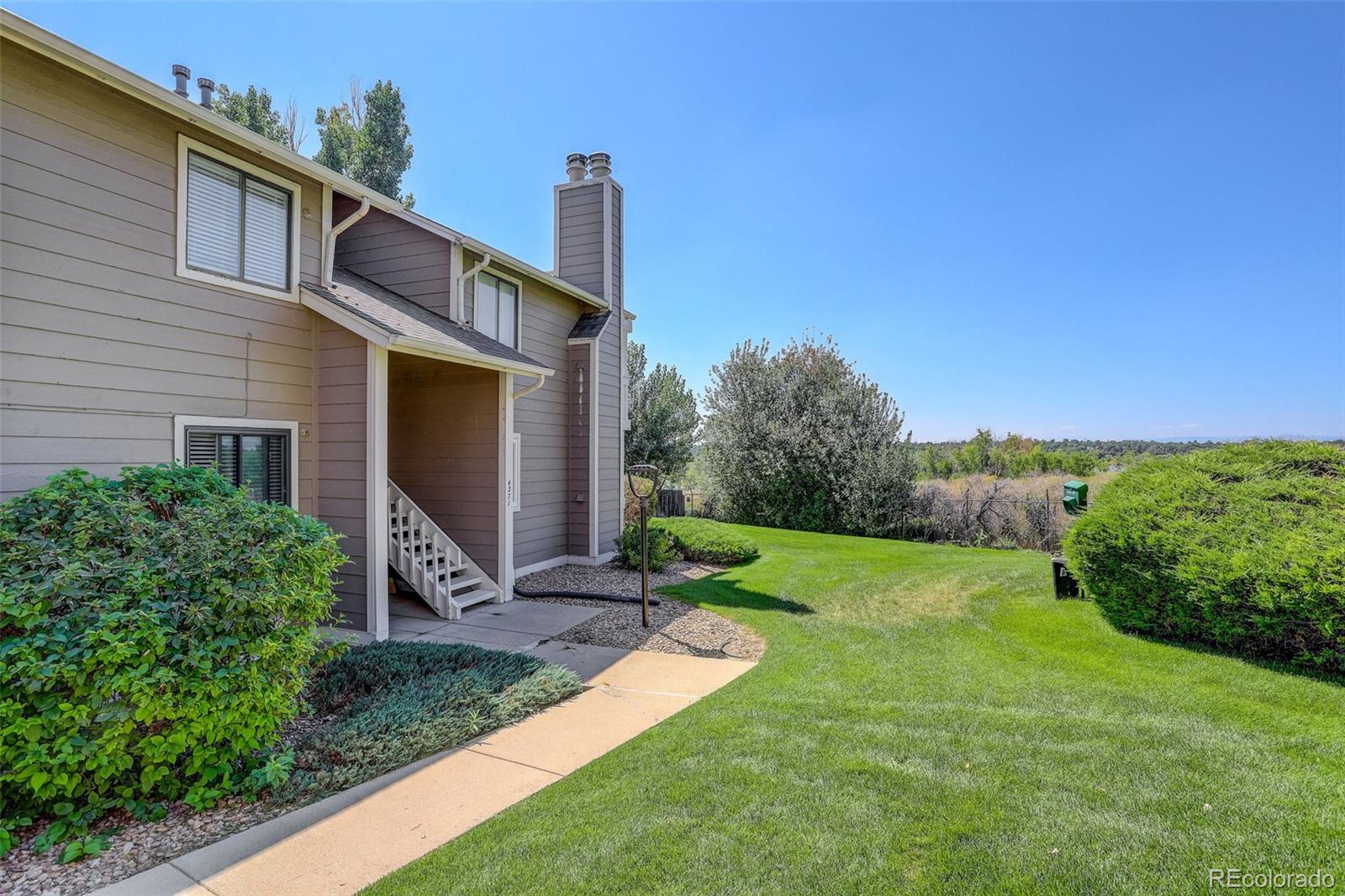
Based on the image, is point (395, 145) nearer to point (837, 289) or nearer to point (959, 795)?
point (837, 289)

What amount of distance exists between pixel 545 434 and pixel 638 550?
2.41 m

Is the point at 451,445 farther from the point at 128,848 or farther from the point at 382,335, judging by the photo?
the point at 128,848

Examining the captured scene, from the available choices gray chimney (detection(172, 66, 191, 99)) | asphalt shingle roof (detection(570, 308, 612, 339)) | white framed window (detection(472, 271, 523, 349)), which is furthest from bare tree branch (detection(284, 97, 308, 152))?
white framed window (detection(472, 271, 523, 349))

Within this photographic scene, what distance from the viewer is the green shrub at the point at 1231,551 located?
4578mm

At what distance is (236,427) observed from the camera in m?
5.48

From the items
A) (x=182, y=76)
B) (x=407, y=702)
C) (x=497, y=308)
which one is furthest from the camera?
(x=497, y=308)

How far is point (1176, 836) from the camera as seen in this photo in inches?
98.6

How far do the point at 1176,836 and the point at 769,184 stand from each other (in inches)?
471

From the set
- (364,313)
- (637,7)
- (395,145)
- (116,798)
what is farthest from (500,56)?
(116,798)

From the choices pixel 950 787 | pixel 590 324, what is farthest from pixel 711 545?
A: pixel 950 787

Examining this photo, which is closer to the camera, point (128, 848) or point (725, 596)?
point (128, 848)

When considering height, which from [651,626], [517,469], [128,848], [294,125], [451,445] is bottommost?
[651,626]

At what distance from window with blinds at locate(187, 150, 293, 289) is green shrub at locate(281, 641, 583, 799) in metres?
3.68

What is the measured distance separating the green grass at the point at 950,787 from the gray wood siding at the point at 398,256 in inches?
252
